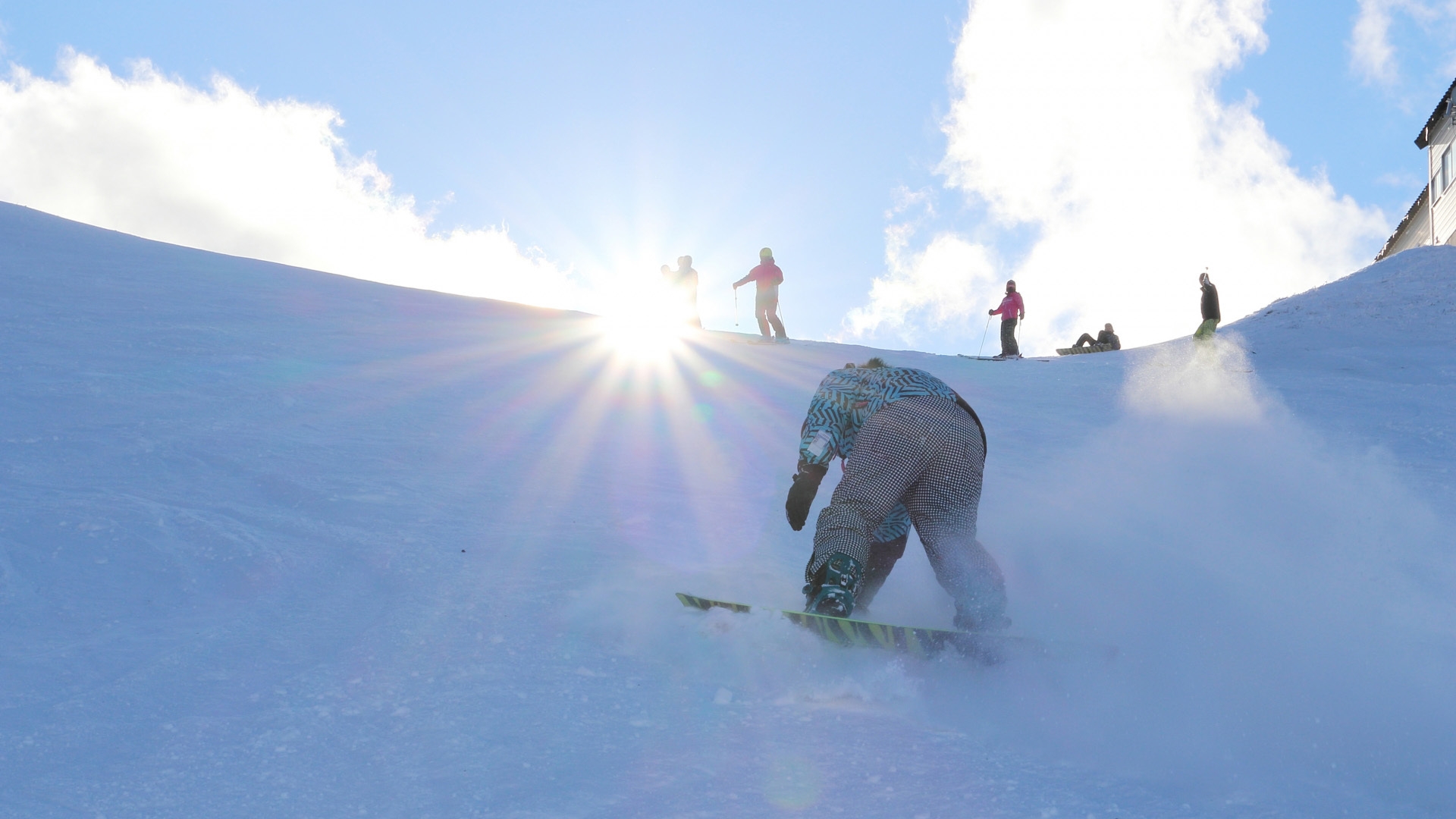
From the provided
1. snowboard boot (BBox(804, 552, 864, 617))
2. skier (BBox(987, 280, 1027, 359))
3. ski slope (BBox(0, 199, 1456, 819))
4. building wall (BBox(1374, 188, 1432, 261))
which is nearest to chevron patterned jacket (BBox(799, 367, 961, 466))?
snowboard boot (BBox(804, 552, 864, 617))

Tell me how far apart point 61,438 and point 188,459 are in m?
0.59

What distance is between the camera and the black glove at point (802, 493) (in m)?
3.52

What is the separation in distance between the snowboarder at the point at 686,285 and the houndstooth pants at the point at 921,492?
12145 millimetres

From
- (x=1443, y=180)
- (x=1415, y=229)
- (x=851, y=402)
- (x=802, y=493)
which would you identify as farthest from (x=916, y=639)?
(x=1415, y=229)

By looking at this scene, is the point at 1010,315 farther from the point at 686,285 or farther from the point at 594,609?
the point at 594,609

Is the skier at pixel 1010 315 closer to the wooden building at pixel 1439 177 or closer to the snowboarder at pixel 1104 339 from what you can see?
the snowboarder at pixel 1104 339

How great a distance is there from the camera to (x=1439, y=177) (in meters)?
27.4

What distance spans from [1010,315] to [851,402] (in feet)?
47.0

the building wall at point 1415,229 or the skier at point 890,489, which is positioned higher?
the building wall at point 1415,229

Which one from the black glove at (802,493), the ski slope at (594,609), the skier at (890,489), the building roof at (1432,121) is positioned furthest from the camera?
the building roof at (1432,121)

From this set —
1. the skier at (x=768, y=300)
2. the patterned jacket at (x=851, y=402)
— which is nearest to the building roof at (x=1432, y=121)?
the skier at (x=768, y=300)

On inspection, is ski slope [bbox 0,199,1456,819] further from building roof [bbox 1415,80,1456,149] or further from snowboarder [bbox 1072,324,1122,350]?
building roof [bbox 1415,80,1456,149]

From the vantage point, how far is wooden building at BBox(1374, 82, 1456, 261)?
2602cm

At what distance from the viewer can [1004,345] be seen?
16.9m
